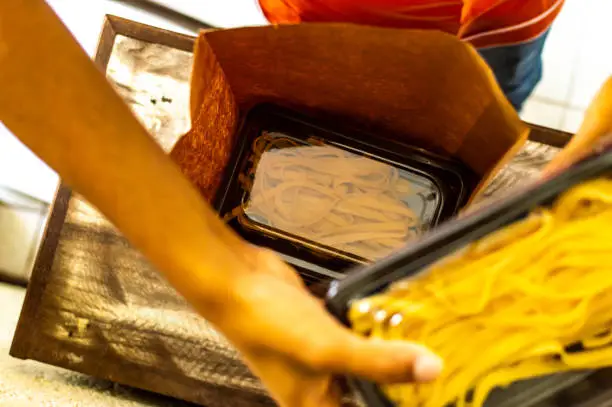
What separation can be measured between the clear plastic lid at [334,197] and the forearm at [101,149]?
0.43 metres

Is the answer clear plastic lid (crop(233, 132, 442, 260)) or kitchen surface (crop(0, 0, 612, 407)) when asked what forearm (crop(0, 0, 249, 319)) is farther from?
kitchen surface (crop(0, 0, 612, 407))

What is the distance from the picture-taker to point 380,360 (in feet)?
1.08

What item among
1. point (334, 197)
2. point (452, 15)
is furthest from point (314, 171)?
point (452, 15)

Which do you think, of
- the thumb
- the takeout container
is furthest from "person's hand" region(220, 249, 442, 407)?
the takeout container

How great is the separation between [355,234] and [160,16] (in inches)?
24.9

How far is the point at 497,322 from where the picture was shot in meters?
0.44

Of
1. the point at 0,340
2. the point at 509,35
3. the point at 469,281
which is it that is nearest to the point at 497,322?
the point at 469,281

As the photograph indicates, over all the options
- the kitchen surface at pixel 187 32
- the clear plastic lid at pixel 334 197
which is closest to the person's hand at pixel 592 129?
the clear plastic lid at pixel 334 197

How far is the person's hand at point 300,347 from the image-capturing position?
33 cm

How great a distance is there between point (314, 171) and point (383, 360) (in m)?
Result: 0.51

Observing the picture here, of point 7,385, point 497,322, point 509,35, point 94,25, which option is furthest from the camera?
point 94,25

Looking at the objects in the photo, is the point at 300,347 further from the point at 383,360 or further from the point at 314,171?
the point at 314,171

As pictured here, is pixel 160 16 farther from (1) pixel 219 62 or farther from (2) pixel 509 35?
(2) pixel 509 35

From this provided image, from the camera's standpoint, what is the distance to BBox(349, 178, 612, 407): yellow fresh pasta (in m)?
0.42
